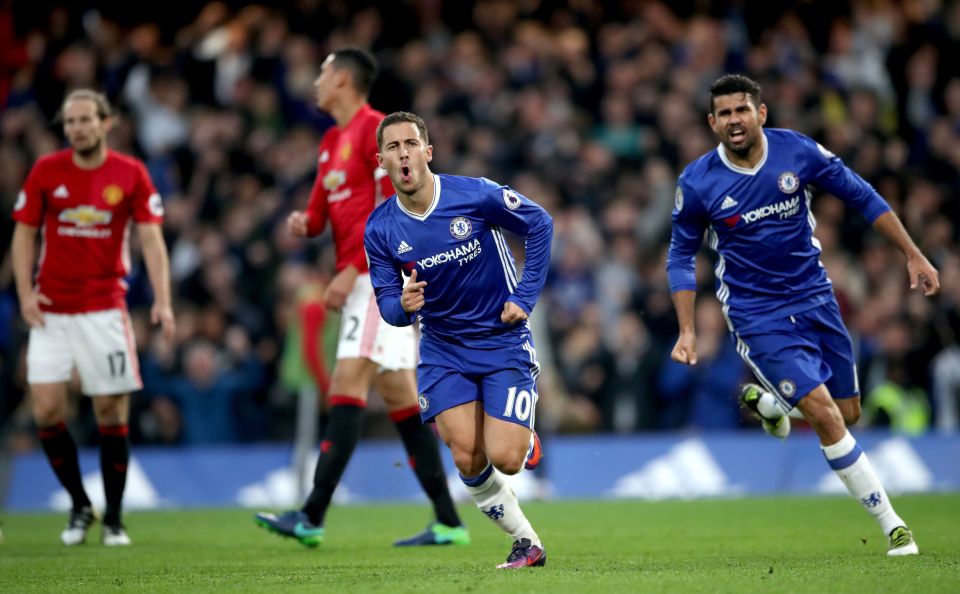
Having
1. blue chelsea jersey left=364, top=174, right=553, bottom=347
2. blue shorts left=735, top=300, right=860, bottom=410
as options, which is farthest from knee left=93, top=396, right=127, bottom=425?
blue shorts left=735, top=300, right=860, bottom=410

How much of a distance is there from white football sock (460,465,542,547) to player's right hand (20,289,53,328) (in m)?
3.82

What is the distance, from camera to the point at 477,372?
746cm

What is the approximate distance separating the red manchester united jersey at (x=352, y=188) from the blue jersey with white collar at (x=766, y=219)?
82.8 inches

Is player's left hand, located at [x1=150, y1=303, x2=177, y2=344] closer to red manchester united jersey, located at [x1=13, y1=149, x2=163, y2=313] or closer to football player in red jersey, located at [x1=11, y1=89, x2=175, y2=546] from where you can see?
football player in red jersey, located at [x1=11, y1=89, x2=175, y2=546]

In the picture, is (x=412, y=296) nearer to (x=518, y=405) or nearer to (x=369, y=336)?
(x=518, y=405)

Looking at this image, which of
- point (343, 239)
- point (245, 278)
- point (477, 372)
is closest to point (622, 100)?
point (245, 278)

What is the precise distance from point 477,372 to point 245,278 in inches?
385

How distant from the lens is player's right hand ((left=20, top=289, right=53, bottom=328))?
9578mm

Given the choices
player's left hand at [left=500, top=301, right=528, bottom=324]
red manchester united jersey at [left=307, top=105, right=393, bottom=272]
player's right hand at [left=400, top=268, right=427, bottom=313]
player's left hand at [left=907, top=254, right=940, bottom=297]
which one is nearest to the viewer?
player's right hand at [left=400, top=268, right=427, bottom=313]

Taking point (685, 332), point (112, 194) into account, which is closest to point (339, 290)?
point (112, 194)

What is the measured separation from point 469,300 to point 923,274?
8.30 ft

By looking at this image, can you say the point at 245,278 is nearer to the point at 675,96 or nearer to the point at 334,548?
the point at 675,96

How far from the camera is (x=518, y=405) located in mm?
7355

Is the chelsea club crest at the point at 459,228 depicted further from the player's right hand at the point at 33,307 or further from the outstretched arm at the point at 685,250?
the player's right hand at the point at 33,307
